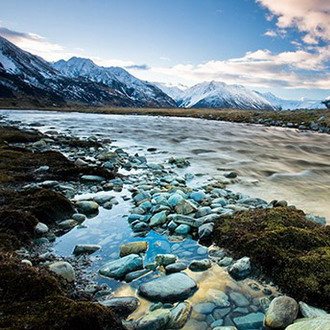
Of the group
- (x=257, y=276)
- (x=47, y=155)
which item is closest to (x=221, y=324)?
(x=257, y=276)

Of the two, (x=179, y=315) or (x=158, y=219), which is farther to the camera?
(x=158, y=219)

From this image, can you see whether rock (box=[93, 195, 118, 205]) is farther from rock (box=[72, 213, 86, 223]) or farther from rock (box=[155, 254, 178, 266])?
rock (box=[155, 254, 178, 266])

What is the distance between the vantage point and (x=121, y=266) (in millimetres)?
4738

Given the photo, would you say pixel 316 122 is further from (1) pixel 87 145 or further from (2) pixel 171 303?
(2) pixel 171 303

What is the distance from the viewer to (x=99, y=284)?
443 centimetres

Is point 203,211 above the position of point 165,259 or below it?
above

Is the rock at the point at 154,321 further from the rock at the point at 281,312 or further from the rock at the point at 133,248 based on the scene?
the rock at the point at 133,248

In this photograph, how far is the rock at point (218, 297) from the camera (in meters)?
4.07

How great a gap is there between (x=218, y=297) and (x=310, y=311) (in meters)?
1.26

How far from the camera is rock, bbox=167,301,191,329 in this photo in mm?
3562

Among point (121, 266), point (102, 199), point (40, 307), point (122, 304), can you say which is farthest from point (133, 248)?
point (102, 199)

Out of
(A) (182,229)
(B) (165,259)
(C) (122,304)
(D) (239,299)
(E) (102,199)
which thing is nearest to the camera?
(C) (122,304)

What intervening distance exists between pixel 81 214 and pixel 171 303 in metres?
3.86

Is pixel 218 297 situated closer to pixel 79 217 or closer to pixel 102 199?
pixel 79 217
